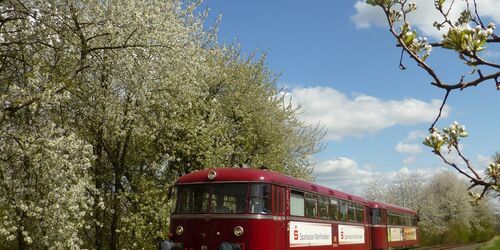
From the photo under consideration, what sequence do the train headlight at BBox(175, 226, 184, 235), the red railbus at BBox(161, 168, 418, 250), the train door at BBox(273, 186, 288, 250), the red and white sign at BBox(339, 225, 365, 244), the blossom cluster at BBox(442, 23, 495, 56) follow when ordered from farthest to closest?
the red and white sign at BBox(339, 225, 365, 244) < the train headlight at BBox(175, 226, 184, 235) < the train door at BBox(273, 186, 288, 250) < the red railbus at BBox(161, 168, 418, 250) < the blossom cluster at BBox(442, 23, 495, 56)

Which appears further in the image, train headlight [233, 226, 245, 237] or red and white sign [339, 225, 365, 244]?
red and white sign [339, 225, 365, 244]

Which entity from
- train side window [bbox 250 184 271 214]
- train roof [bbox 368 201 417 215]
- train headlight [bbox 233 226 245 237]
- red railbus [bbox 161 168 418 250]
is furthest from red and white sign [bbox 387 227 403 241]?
train headlight [bbox 233 226 245 237]

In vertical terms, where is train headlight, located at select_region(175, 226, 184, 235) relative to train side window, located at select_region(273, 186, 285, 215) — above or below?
below

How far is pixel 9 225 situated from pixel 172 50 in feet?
26.2

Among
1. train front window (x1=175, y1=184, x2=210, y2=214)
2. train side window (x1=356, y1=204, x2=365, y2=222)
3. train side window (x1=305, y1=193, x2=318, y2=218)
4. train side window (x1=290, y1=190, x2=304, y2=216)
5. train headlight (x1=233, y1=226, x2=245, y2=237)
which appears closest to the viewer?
train headlight (x1=233, y1=226, x2=245, y2=237)

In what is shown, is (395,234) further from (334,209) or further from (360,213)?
(334,209)

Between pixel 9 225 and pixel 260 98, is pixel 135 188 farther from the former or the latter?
pixel 260 98

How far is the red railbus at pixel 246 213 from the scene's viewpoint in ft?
45.3

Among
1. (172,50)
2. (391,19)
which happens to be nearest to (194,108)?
(172,50)

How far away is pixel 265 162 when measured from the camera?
91.6 feet

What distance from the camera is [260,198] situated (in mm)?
14141

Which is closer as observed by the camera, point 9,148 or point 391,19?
point 391,19

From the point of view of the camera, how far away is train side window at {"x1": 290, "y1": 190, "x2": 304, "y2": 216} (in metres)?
15.2

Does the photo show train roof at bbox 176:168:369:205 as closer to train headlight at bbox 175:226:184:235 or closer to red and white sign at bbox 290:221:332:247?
red and white sign at bbox 290:221:332:247
